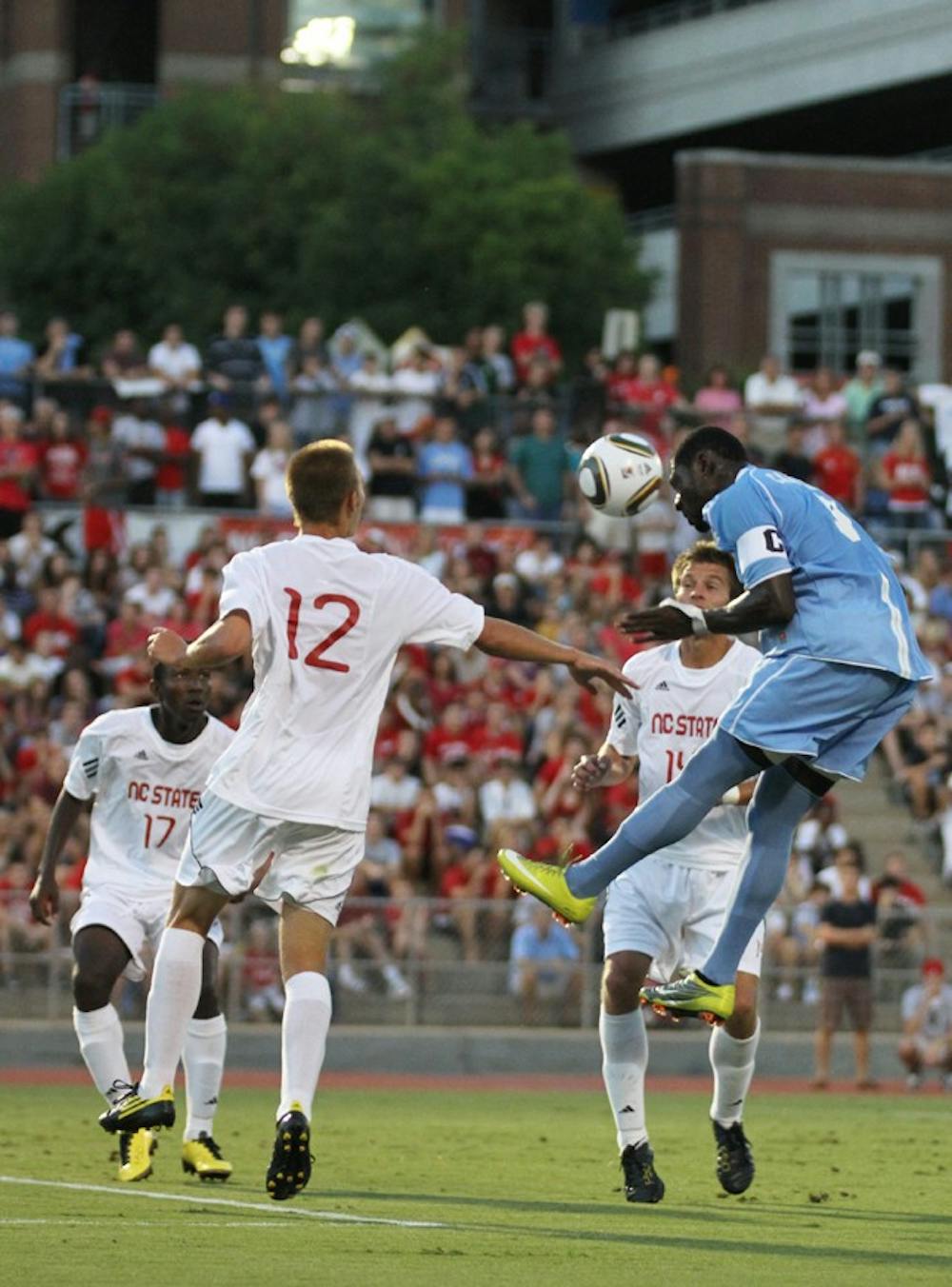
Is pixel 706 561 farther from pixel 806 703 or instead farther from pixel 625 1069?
pixel 625 1069

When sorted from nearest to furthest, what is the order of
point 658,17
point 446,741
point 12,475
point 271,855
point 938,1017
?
point 271,855, point 938,1017, point 446,741, point 12,475, point 658,17

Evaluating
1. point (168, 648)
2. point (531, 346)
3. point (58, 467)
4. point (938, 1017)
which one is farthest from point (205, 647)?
point (531, 346)

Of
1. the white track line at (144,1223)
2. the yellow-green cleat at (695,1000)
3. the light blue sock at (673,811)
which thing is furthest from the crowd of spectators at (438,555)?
the white track line at (144,1223)

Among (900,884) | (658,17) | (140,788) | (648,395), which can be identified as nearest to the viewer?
(140,788)

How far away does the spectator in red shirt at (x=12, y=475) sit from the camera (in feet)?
83.0

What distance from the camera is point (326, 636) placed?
9.59 meters

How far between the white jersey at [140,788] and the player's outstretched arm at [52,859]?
0.21 feet

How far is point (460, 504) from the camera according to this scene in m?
26.5

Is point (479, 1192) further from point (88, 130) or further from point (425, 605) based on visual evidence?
point (88, 130)

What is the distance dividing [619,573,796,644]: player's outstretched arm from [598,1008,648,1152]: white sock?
1.99 meters

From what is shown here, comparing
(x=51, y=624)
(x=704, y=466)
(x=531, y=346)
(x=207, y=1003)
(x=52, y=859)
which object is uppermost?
(x=531, y=346)

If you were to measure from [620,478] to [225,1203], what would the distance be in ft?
11.1

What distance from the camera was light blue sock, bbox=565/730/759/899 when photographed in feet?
33.9

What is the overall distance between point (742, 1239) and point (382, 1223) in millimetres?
1243
